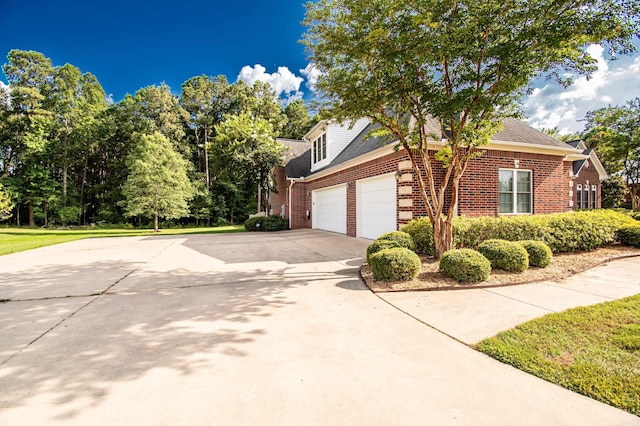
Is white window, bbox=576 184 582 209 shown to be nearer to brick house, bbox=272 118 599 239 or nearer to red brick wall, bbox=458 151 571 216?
brick house, bbox=272 118 599 239

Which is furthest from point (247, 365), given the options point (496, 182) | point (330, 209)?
point (330, 209)

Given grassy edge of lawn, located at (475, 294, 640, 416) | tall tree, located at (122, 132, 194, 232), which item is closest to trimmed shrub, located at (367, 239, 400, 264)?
grassy edge of lawn, located at (475, 294, 640, 416)

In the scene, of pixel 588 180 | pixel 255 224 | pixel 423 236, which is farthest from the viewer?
pixel 588 180

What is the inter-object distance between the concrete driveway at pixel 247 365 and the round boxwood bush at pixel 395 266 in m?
0.56

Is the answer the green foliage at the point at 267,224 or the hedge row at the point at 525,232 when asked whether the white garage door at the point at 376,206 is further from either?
the green foliage at the point at 267,224

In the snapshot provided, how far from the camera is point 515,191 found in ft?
33.9

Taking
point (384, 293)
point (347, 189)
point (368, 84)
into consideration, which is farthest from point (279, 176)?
point (384, 293)

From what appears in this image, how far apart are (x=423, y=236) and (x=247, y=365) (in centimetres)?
572

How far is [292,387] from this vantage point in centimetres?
237

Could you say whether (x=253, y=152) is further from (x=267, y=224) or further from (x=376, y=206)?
(x=376, y=206)

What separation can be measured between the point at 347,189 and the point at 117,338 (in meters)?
10.4

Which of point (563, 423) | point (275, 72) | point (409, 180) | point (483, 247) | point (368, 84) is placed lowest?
point (563, 423)

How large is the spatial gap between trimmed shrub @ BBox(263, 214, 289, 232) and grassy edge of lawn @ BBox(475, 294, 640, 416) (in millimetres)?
15041

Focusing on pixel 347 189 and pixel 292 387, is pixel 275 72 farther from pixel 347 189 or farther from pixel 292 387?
pixel 292 387
